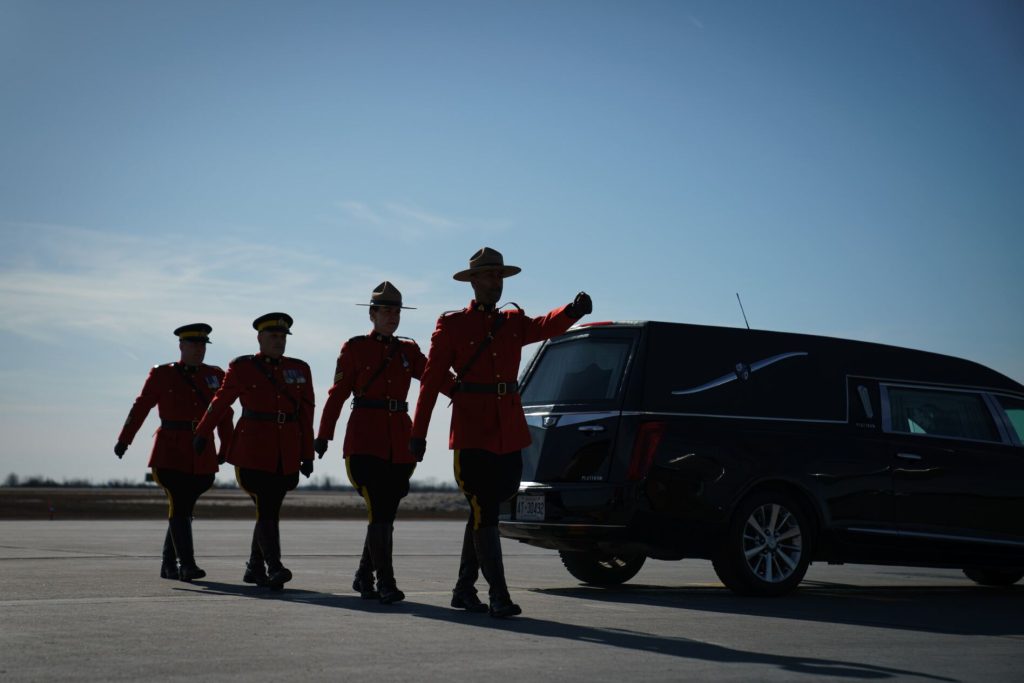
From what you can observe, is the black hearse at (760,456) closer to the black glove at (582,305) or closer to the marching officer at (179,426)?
the black glove at (582,305)

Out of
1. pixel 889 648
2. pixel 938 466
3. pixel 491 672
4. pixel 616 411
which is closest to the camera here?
pixel 491 672

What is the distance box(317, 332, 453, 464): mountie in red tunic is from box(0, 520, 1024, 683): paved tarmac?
3.75 ft

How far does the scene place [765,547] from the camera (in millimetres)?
10883

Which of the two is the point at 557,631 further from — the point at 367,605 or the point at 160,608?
the point at 160,608

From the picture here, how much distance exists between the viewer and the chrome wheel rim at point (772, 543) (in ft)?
35.6

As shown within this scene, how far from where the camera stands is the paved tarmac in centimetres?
675

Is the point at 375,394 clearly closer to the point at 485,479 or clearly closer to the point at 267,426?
the point at 267,426

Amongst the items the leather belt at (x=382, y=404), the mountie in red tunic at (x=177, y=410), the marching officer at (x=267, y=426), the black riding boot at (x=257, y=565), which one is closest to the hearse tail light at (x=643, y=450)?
the leather belt at (x=382, y=404)

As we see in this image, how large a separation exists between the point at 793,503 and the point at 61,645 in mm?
5820

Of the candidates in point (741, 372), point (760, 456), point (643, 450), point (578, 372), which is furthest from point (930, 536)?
point (578, 372)

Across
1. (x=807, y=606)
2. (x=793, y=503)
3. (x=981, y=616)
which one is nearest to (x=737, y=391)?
(x=793, y=503)

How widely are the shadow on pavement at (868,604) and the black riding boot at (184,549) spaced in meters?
2.92

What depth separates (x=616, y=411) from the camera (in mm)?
10672

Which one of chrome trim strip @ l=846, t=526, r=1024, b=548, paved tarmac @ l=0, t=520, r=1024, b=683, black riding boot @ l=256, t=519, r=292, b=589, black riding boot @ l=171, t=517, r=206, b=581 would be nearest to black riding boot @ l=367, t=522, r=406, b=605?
paved tarmac @ l=0, t=520, r=1024, b=683
